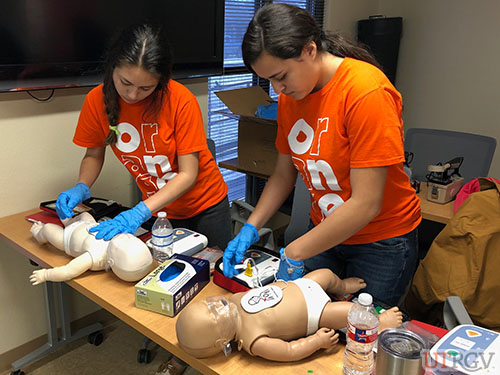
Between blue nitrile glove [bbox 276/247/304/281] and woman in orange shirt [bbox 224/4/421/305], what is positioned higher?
woman in orange shirt [bbox 224/4/421/305]

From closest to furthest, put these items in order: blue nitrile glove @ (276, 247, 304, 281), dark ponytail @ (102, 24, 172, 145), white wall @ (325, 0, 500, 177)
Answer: blue nitrile glove @ (276, 247, 304, 281), dark ponytail @ (102, 24, 172, 145), white wall @ (325, 0, 500, 177)

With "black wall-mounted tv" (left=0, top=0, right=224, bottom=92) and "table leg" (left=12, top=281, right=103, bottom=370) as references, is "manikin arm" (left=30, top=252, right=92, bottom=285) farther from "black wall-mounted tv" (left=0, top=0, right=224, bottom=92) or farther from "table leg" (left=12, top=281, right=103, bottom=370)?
"black wall-mounted tv" (left=0, top=0, right=224, bottom=92)

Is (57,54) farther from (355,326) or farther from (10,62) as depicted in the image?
(355,326)

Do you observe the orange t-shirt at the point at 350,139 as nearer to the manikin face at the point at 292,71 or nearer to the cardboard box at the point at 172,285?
the manikin face at the point at 292,71

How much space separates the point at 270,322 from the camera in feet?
3.48

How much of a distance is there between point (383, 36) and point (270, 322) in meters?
3.31

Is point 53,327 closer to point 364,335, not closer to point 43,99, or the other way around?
point 43,99

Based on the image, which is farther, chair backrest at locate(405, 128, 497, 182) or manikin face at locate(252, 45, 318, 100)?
chair backrest at locate(405, 128, 497, 182)

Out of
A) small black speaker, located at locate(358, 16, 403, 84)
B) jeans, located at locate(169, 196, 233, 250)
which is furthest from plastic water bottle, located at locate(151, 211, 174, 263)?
small black speaker, located at locate(358, 16, 403, 84)

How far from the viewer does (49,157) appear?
2.05 meters

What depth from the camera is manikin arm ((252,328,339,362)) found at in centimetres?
103

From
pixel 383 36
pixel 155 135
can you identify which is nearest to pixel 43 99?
pixel 155 135

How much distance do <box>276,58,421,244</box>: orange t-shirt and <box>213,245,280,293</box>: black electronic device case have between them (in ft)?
0.73

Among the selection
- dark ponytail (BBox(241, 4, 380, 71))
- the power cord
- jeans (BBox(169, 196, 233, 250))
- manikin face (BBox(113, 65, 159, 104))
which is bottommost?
jeans (BBox(169, 196, 233, 250))
